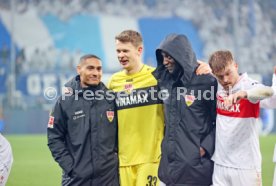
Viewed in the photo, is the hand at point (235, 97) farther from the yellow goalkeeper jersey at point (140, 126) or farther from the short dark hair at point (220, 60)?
the yellow goalkeeper jersey at point (140, 126)

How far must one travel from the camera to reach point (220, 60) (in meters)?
Result: 5.36

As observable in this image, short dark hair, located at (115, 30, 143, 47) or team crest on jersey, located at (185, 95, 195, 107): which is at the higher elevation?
short dark hair, located at (115, 30, 143, 47)

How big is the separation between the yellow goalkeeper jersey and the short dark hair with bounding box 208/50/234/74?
0.70 metres

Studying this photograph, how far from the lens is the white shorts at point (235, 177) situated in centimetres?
538

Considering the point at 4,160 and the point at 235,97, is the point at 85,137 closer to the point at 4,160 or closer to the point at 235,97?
the point at 4,160

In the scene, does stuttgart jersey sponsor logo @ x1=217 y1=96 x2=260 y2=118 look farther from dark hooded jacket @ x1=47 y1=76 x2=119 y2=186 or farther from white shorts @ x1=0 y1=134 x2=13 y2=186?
white shorts @ x1=0 y1=134 x2=13 y2=186

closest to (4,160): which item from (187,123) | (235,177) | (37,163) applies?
(187,123)

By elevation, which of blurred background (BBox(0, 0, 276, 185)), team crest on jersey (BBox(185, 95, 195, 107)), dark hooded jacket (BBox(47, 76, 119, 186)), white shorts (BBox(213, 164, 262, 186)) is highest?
blurred background (BBox(0, 0, 276, 185))

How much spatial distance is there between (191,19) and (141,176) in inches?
856

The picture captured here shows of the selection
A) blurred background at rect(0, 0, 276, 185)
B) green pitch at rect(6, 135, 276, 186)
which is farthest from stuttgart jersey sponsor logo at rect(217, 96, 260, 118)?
blurred background at rect(0, 0, 276, 185)

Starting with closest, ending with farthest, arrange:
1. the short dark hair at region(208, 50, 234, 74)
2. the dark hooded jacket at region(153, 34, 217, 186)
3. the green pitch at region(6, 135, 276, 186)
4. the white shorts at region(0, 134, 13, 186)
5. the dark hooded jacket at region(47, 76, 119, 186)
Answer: the short dark hair at region(208, 50, 234, 74), the dark hooded jacket at region(153, 34, 217, 186), the dark hooded jacket at region(47, 76, 119, 186), the white shorts at region(0, 134, 13, 186), the green pitch at region(6, 135, 276, 186)

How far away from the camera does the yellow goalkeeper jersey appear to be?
5.84 m

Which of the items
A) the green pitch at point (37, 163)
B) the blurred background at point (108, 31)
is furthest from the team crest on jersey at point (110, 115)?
the blurred background at point (108, 31)

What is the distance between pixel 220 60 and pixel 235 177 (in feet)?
3.27
